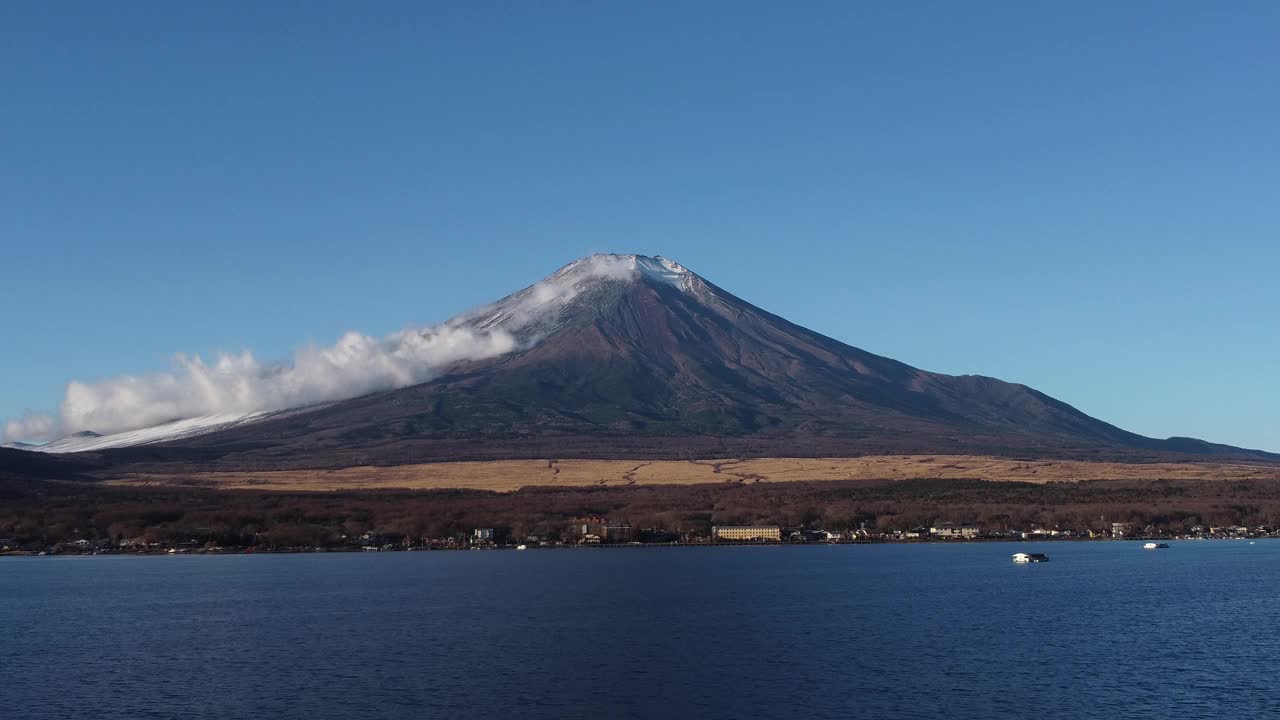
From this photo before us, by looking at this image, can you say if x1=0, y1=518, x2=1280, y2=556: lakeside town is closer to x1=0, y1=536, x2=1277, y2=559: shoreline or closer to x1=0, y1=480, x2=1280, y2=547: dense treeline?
x1=0, y1=536, x2=1277, y2=559: shoreline

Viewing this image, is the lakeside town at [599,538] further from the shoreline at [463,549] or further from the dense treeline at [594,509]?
the dense treeline at [594,509]

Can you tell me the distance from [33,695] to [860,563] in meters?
67.2

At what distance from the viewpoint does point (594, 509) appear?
14312cm

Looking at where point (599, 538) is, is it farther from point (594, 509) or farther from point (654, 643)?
point (654, 643)

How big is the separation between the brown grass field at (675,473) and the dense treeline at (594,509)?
8504 mm

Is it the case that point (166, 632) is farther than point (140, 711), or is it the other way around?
point (166, 632)

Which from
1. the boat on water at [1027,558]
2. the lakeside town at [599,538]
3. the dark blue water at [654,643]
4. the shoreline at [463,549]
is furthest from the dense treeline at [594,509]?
the dark blue water at [654,643]

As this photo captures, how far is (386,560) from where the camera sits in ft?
374

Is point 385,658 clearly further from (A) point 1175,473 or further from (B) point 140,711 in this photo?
(A) point 1175,473

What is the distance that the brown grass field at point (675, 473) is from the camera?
554 ft

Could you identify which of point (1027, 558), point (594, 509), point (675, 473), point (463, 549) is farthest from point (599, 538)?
point (675, 473)

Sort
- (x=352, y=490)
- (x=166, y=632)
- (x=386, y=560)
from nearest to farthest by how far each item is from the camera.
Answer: (x=166, y=632), (x=386, y=560), (x=352, y=490)

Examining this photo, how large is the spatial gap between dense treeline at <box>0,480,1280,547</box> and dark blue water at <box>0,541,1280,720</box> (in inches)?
1567

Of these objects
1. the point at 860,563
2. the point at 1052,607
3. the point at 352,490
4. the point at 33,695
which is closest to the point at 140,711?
the point at 33,695
